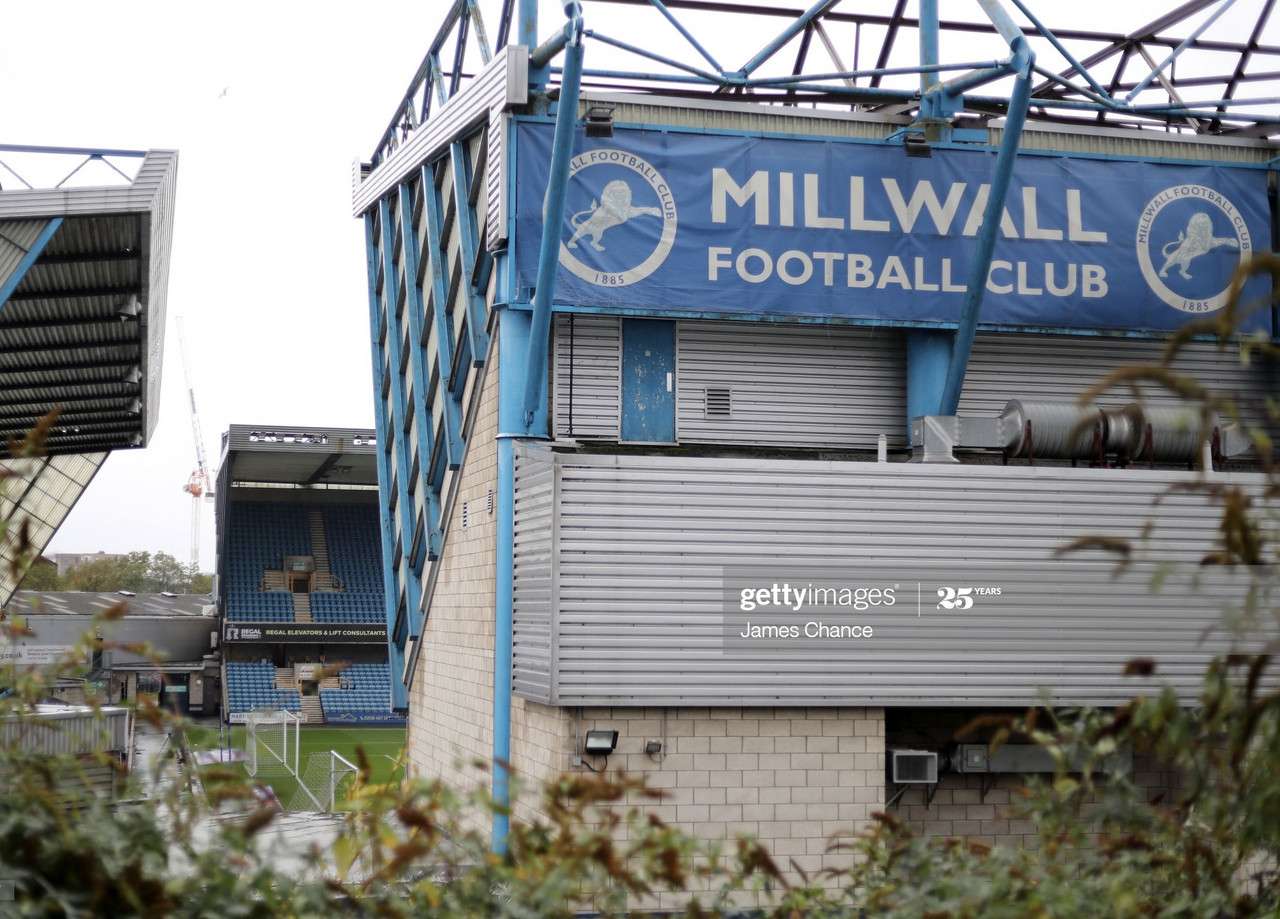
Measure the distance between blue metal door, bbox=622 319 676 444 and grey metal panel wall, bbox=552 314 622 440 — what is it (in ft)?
0.40

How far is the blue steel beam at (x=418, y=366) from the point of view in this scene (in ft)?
80.2

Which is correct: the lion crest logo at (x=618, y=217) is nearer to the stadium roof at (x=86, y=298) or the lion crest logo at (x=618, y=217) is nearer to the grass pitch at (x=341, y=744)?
the stadium roof at (x=86, y=298)

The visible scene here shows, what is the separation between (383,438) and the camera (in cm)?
2877

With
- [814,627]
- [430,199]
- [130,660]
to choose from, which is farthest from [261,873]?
[130,660]

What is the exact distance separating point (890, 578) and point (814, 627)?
3.96 ft

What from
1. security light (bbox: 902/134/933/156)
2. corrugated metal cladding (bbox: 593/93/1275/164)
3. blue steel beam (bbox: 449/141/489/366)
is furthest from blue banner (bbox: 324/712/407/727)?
security light (bbox: 902/134/933/156)

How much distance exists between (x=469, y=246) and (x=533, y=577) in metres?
6.29

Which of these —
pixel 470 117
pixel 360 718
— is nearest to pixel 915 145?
pixel 470 117

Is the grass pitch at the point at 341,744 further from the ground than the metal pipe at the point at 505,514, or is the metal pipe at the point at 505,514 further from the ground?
the metal pipe at the point at 505,514

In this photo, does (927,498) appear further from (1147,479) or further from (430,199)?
(430,199)

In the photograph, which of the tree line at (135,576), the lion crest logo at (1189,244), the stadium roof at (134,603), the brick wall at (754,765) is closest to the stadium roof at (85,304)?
the brick wall at (754,765)

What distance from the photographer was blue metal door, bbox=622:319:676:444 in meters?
19.4

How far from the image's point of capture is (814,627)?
16062 mm

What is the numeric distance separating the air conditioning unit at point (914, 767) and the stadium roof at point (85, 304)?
10.1 metres
